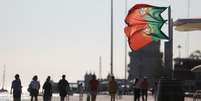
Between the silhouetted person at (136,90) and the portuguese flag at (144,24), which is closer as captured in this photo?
the portuguese flag at (144,24)

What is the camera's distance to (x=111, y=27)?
69.5 m

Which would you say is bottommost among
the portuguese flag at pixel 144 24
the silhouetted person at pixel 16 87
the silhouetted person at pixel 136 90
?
the silhouetted person at pixel 136 90

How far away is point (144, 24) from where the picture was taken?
30.6 m

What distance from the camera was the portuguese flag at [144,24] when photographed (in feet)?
99.0

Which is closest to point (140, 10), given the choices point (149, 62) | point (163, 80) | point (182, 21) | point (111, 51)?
point (163, 80)

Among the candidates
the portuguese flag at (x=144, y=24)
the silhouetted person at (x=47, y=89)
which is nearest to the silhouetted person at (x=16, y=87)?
the silhouetted person at (x=47, y=89)

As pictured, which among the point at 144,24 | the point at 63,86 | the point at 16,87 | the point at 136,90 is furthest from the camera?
the point at 136,90

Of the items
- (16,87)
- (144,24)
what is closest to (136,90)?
(16,87)

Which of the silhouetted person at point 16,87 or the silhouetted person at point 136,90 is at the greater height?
the silhouetted person at point 16,87

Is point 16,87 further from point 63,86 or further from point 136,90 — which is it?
point 136,90

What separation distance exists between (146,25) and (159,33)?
750 millimetres

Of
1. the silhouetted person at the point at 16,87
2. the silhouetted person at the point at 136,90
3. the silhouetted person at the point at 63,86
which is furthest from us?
the silhouetted person at the point at 136,90

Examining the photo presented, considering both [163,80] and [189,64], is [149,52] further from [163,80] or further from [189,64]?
[163,80]

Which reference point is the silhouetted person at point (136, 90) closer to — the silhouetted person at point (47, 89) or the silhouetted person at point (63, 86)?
the silhouetted person at point (63, 86)
